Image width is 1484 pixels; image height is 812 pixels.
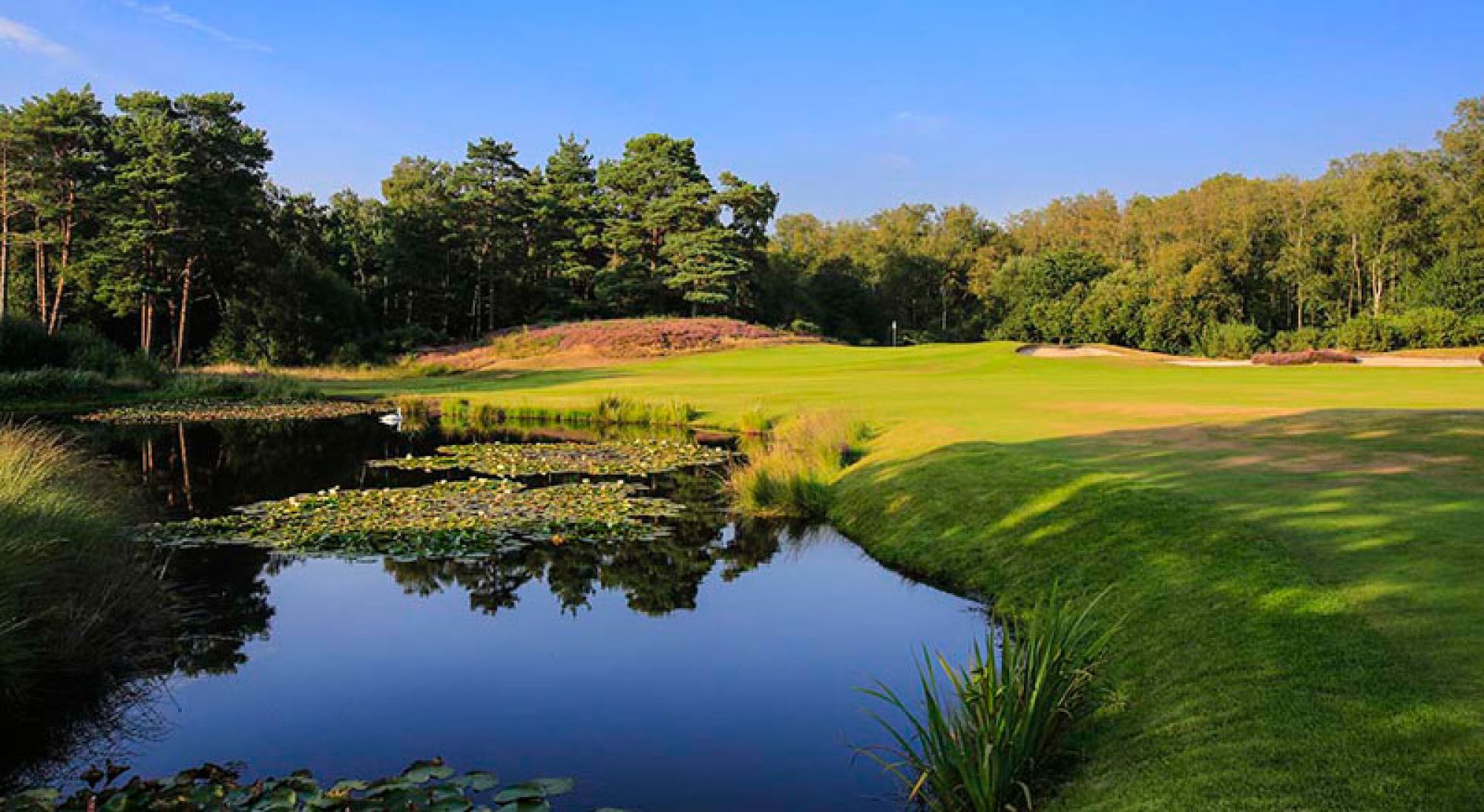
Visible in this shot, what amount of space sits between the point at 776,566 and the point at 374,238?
58.8 metres

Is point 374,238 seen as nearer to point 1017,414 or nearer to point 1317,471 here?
point 1017,414

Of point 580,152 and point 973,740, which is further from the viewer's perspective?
point 580,152

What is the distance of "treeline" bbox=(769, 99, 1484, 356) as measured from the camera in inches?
2274

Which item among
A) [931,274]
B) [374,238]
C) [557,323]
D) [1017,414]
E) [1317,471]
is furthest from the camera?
[931,274]

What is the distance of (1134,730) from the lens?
5.75m

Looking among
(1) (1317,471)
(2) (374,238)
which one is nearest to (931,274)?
(2) (374,238)

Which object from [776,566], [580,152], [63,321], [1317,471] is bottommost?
[776,566]

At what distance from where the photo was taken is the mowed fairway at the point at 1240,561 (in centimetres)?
474

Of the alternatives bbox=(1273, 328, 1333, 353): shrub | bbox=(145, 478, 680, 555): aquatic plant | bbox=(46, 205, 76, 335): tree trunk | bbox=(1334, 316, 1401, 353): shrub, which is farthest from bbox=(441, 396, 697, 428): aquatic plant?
bbox=(1273, 328, 1333, 353): shrub

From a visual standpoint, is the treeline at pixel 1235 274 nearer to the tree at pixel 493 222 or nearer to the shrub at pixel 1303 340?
the shrub at pixel 1303 340

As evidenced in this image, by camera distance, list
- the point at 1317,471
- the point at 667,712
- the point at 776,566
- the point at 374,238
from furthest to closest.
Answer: the point at 374,238, the point at 776,566, the point at 1317,471, the point at 667,712

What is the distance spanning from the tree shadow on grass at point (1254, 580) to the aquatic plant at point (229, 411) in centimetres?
2208

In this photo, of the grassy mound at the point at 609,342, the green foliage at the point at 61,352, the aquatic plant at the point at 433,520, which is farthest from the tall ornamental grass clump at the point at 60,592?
the grassy mound at the point at 609,342

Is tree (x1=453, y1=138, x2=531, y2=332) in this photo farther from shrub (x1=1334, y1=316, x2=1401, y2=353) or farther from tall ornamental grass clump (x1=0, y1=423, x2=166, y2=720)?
tall ornamental grass clump (x1=0, y1=423, x2=166, y2=720)
